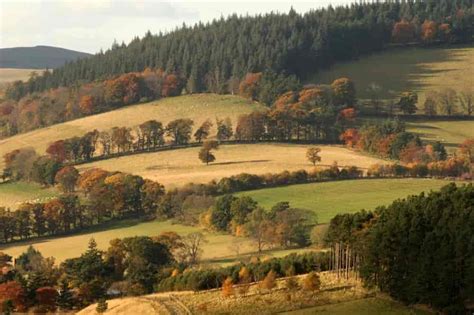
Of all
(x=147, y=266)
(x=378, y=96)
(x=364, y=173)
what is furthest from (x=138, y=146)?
(x=147, y=266)

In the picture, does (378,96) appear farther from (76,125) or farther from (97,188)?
(97,188)

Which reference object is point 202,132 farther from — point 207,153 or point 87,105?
point 87,105

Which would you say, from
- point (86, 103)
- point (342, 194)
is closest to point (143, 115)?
point (86, 103)

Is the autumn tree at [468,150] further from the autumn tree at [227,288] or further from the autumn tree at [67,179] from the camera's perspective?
the autumn tree at [227,288]

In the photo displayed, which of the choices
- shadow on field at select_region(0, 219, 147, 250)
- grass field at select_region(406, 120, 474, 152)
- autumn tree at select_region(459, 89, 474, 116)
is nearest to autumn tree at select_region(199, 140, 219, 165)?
shadow on field at select_region(0, 219, 147, 250)

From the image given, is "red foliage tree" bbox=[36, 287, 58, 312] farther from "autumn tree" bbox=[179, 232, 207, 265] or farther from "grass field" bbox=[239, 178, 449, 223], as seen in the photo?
"grass field" bbox=[239, 178, 449, 223]

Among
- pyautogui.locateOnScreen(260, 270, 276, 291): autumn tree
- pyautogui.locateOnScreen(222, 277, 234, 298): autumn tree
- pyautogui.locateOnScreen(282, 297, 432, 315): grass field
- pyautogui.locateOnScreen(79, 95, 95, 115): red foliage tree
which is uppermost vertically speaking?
pyautogui.locateOnScreen(79, 95, 95, 115): red foliage tree
